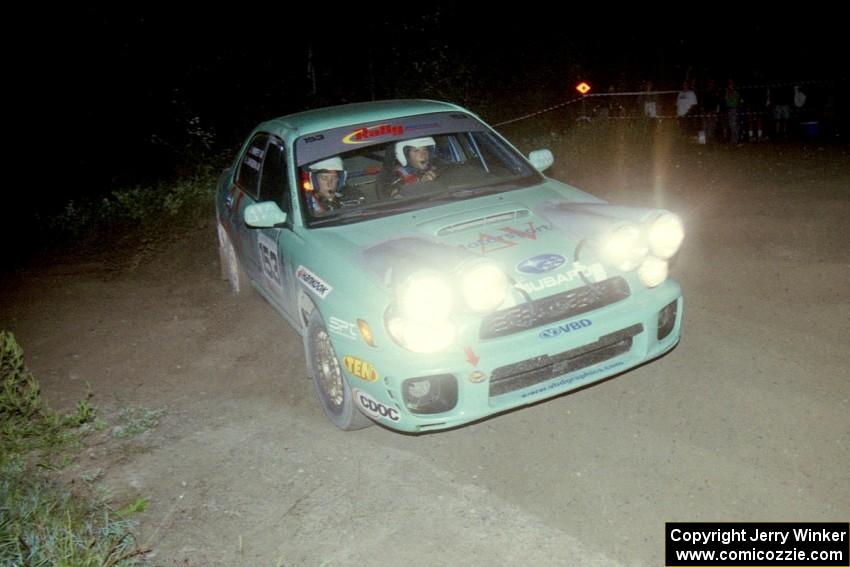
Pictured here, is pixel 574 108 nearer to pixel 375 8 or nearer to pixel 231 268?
pixel 375 8

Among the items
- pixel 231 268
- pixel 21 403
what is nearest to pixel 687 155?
pixel 231 268

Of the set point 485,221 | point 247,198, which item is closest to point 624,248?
point 485,221

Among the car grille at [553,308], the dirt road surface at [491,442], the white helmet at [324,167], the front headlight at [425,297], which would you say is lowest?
the dirt road surface at [491,442]

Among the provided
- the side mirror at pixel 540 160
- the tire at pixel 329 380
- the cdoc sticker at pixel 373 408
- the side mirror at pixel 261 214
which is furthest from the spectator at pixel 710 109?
the cdoc sticker at pixel 373 408

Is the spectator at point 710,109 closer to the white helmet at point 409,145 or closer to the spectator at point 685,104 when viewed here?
the spectator at point 685,104

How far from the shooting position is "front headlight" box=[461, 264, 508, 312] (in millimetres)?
3633

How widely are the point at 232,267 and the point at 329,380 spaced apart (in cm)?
275

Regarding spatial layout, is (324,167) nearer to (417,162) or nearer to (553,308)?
Answer: (417,162)

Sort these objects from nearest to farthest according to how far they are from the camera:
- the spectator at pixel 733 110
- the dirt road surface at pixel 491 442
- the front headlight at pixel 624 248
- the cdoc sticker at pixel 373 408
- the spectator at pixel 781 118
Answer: the dirt road surface at pixel 491 442
the cdoc sticker at pixel 373 408
the front headlight at pixel 624 248
the spectator at pixel 733 110
the spectator at pixel 781 118

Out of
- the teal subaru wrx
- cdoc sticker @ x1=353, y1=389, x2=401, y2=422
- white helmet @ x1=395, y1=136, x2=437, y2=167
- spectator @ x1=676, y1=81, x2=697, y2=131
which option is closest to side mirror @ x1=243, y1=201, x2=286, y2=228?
the teal subaru wrx

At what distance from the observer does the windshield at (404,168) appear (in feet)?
15.9

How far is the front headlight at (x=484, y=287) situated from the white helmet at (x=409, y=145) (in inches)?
72.4

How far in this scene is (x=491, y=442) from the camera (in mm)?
4184

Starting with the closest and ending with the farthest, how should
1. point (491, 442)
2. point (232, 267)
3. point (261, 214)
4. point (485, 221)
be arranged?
point (491, 442), point (485, 221), point (261, 214), point (232, 267)
